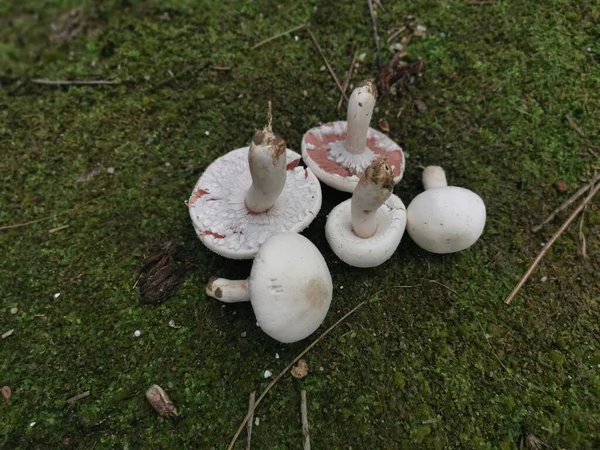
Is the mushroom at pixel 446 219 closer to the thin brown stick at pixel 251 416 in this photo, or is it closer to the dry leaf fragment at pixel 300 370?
the dry leaf fragment at pixel 300 370

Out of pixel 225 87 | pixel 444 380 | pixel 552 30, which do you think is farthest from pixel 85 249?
pixel 552 30

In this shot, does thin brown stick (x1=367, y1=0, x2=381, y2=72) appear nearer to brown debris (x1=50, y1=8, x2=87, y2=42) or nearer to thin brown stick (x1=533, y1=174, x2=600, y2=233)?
thin brown stick (x1=533, y1=174, x2=600, y2=233)

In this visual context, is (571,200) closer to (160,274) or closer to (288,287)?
(288,287)

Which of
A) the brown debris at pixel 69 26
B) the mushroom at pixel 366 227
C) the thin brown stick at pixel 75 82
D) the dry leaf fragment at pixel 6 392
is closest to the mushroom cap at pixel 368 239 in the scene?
the mushroom at pixel 366 227

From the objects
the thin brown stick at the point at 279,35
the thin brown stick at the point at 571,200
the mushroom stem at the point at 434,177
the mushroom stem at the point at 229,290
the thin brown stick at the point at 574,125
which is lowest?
the mushroom stem at the point at 229,290

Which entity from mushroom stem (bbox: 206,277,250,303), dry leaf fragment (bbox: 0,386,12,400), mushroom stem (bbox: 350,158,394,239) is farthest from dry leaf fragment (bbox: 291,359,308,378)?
dry leaf fragment (bbox: 0,386,12,400)
